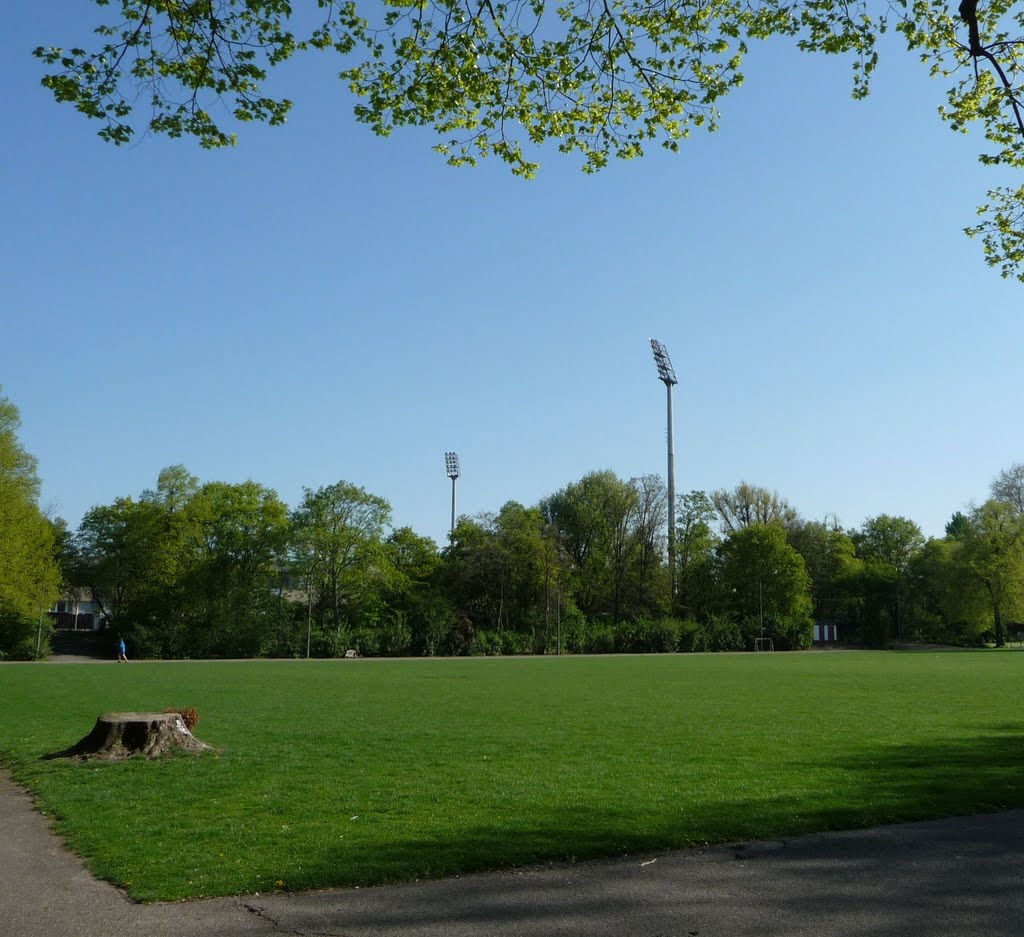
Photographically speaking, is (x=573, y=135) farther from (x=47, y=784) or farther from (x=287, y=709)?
(x=287, y=709)

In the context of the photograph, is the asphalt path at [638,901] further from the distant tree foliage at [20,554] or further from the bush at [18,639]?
the bush at [18,639]

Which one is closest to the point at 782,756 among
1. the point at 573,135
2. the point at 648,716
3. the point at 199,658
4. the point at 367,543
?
the point at 648,716

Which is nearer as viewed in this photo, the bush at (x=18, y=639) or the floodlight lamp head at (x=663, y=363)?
the bush at (x=18, y=639)

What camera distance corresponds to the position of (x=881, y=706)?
2197 centimetres

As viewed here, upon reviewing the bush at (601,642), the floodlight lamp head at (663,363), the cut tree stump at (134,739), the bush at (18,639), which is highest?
the floodlight lamp head at (663,363)

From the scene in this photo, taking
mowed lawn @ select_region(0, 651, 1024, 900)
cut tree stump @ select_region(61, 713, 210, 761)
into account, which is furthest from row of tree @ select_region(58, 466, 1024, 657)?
cut tree stump @ select_region(61, 713, 210, 761)

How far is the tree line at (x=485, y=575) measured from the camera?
67750 millimetres

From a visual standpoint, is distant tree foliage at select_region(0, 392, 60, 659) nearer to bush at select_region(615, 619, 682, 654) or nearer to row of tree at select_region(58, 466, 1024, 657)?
row of tree at select_region(58, 466, 1024, 657)

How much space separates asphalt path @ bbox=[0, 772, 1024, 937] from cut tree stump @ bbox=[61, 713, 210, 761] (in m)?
5.85

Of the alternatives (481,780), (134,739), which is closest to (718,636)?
(134,739)

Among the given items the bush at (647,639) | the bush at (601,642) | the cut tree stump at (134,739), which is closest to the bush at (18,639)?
the bush at (601,642)

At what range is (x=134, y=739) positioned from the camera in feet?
45.4

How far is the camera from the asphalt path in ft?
19.4

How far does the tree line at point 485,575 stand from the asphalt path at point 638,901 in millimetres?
53866
